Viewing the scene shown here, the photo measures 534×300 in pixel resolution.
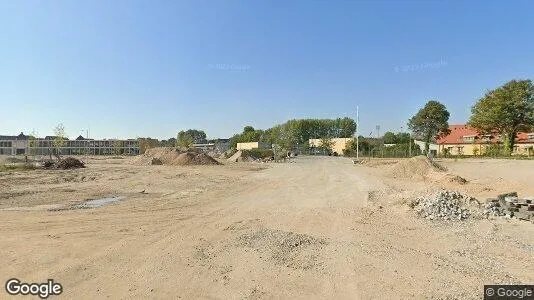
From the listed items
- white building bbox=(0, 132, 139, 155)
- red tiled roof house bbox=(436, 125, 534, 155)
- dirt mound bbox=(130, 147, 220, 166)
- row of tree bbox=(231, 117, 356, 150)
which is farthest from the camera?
white building bbox=(0, 132, 139, 155)

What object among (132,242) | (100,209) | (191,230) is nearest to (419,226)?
(191,230)

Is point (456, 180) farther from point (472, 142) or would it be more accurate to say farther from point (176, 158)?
point (472, 142)

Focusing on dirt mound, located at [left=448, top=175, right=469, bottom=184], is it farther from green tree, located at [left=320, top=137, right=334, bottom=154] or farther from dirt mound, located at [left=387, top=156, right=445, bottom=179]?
green tree, located at [left=320, top=137, right=334, bottom=154]

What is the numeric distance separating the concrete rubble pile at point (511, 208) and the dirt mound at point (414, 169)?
14915 millimetres

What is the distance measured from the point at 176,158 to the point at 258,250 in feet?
133

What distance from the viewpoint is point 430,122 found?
7144 cm

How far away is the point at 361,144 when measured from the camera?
91125mm

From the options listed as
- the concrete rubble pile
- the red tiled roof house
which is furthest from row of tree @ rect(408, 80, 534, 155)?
the concrete rubble pile

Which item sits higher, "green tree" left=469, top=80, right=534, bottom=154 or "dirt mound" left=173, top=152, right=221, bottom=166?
"green tree" left=469, top=80, right=534, bottom=154

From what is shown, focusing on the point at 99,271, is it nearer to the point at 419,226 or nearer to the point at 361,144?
the point at 419,226

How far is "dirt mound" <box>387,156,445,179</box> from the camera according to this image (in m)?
29.7

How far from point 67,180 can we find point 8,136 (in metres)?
141

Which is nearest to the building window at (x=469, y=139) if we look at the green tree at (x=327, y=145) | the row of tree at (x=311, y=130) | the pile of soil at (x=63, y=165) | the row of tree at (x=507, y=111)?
the row of tree at (x=507, y=111)

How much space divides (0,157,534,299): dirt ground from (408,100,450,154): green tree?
60.4 m
